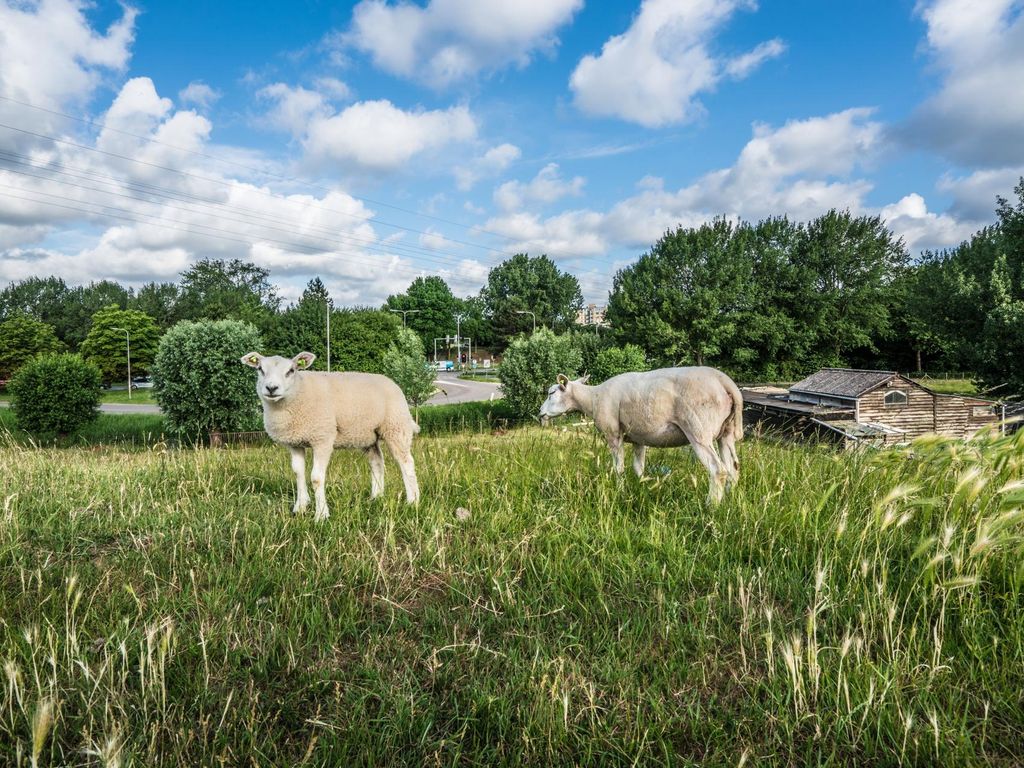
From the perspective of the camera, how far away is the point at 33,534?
4312 mm

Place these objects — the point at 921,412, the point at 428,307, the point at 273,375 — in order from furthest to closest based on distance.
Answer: the point at 428,307 → the point at 921,412 → the point at 273,375

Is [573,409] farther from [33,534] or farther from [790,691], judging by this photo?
[33,534]

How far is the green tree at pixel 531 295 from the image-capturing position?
7794 centimetres

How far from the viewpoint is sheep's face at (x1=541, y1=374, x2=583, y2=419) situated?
22.4ft

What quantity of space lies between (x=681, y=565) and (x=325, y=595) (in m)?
2.26

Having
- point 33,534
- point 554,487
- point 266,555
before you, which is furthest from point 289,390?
point 554,487

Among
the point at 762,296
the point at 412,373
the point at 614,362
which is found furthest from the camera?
the point at 762,296

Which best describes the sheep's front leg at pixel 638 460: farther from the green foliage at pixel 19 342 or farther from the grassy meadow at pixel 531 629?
the green foliage at pixel 19 342

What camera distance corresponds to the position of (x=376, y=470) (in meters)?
5.77

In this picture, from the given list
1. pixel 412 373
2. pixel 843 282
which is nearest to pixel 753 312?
pixel 843 282

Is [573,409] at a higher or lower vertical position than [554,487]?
Answer: higher

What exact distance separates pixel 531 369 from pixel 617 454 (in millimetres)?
22937

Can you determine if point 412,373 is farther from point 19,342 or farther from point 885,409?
point 19,342

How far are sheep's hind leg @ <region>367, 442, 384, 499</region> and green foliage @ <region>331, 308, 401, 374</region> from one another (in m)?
42.6
